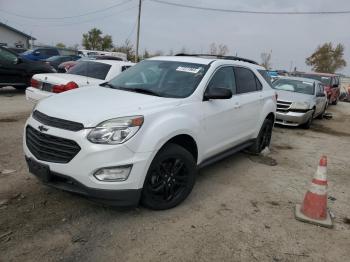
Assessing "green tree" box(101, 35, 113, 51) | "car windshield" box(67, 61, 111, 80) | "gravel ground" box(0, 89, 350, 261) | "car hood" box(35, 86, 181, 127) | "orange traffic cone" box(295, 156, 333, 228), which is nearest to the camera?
"gravel ground" box(0, 89, 350, 261)

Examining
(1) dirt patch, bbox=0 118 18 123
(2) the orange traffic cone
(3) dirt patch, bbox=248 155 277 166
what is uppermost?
(2) the orange traffic cone

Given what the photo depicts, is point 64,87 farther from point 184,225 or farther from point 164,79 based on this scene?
point 184,225

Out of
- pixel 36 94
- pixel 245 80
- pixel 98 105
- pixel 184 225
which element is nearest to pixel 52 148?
pixel 98 105

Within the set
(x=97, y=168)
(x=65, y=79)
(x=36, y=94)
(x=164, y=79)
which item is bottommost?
(x=36, y=94)

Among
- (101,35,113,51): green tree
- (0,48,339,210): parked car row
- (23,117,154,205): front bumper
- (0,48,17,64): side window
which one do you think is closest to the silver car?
(0,48,339,210): parked car row

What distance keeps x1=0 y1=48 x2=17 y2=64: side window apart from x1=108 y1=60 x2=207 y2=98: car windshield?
796cm

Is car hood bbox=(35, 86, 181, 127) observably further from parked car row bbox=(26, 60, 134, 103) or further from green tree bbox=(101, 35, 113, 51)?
green tree bbox=(101, 35, 113, 51)

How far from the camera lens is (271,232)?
384 centimetres

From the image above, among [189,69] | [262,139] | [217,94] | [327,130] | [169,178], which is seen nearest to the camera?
[169,178]

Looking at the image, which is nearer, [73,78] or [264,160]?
[264,160]

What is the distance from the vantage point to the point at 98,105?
3.82 metres

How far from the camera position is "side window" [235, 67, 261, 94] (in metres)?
5.63

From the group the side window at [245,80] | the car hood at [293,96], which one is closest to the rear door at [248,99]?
the side window at [245,80]

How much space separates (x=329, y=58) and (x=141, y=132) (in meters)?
53.4
